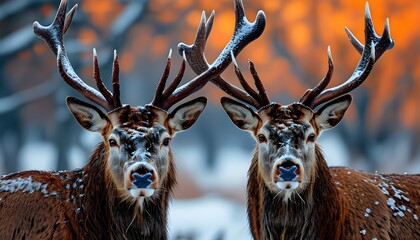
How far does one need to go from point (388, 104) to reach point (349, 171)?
5691 mm

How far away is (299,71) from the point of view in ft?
42.3

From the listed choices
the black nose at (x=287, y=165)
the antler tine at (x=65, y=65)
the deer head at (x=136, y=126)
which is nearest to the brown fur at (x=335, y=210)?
the black nose at (x=287, y=165)

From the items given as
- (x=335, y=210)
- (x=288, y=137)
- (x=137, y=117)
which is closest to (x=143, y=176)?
(x=137, y=117)

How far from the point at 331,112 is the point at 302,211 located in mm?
877

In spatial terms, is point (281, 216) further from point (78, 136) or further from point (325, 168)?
point (78, 136)

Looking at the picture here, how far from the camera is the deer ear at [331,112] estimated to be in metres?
7.09

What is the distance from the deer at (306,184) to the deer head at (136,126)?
48 centimetres

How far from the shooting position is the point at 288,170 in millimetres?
6527

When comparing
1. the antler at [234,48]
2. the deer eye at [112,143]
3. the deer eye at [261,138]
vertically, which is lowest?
the deer eye at [112,143]

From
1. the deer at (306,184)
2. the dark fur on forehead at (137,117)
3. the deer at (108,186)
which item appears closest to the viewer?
the deer at (108,186)

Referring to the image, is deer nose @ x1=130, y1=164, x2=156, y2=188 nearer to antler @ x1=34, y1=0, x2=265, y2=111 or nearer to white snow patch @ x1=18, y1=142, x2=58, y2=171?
antler @ x1=34, y1=0, x2=265, y2=111

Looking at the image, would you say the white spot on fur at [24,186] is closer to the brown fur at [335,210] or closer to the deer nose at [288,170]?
the brown fur at [335,210]

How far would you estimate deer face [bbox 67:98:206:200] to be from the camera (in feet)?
20.6

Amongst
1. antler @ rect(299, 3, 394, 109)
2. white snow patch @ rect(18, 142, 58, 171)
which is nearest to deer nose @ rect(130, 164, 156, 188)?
antler @ rect(299, 3, 394, 109)
